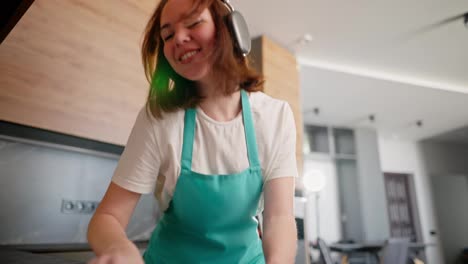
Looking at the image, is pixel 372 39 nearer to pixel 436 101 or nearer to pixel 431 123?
pixel 436 101

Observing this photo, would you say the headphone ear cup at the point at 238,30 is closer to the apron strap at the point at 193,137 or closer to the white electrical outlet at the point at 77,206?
the apron strap at the point at 193,137

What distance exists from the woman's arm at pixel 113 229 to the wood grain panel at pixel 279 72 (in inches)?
69.6

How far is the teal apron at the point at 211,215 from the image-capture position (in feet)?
1.94

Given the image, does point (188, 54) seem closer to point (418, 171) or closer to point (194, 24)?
point (194, 24)

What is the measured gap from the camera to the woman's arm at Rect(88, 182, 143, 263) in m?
0.40

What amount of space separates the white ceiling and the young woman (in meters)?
1.70

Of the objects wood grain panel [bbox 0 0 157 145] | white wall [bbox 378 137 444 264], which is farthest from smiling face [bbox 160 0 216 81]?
white wall [bbox 378 137 444 264]

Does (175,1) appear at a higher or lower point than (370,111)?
lower

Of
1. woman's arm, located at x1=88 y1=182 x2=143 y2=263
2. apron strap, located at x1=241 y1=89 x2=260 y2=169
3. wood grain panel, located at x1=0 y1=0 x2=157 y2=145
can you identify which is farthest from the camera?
wood grain panel, located at x1=0 y1=0 x2=157 y2=145

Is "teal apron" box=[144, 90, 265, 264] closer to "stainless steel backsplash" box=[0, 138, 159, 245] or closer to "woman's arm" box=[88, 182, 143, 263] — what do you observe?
"woman's arm" box=[88, 182, 143, 263]

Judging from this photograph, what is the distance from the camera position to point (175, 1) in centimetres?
59

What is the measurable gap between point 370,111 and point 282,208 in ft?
14.4

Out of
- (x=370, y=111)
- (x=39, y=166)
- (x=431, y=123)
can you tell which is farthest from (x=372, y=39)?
(x=431, y=123)

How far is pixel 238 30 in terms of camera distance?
2.06ft
